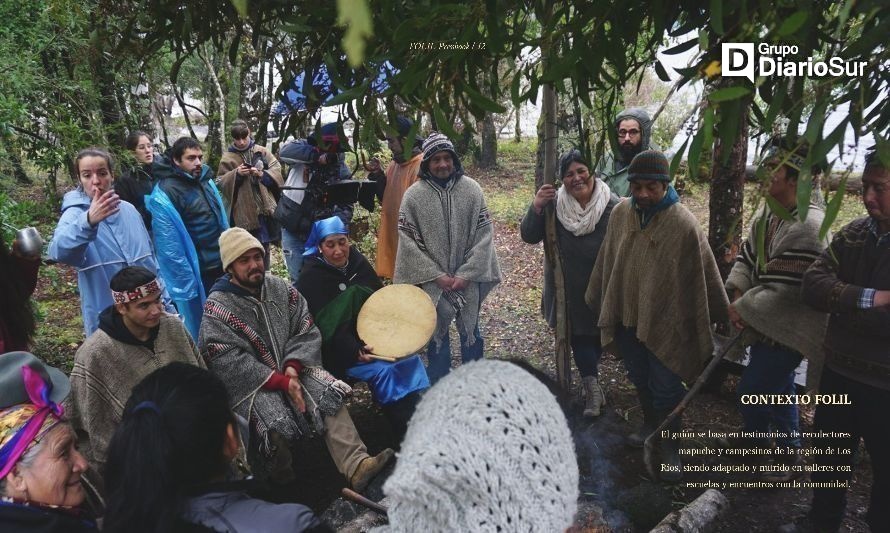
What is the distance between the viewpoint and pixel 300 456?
418 centimetres

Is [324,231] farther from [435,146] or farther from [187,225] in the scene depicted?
[187,225]

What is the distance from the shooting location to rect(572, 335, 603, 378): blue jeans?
4512 mm

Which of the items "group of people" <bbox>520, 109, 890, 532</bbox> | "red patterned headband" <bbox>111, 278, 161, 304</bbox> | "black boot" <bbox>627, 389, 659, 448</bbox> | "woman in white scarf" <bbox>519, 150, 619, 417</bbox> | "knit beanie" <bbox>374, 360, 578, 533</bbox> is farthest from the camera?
"woman in white scarf" <bbox>519, 150, 619, 417</bbox>

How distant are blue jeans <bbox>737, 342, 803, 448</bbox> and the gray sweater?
1.12 m

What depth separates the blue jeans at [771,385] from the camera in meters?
3.36

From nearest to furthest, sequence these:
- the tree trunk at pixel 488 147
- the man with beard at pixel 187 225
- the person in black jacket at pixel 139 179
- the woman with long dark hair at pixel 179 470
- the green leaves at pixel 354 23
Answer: the green leaves at pixel 354 23 < the woman with long dark hair at pixel 179 470 < the man with beard at pixel 187 225 < the person in black jacket at pixel 139 179 < the tree trunk at pixel 488 147

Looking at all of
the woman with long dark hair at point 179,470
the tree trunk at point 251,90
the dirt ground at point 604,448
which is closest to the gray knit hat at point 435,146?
the dirt ground at point 604,448

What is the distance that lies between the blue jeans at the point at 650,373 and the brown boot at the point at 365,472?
1.68 m

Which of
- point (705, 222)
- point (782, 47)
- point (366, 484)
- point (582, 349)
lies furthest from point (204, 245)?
point (705, 222)

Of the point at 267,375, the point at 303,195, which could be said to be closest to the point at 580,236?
the point at 267,375

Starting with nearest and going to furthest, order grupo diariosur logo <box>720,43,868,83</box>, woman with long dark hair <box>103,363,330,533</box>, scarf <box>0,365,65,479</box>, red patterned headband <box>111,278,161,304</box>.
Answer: grupo diariosur logo <box>720,43,868,83</box> < woman with long dark hair <box>103,363,330,533</box> < scarf <box>0,365,65,479</box> < red patterned headband <box>111,278,161,304</box>

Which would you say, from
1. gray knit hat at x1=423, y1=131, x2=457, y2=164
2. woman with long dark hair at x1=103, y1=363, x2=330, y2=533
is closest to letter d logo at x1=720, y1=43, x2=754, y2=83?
woman with long dark hair at x1=103, y1=363, x2=330, y2=533

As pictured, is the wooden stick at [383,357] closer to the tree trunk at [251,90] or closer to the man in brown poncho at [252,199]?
the man in brown poncho at [252,199]

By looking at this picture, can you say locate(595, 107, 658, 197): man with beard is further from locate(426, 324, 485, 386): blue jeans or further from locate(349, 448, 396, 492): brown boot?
locate(349, 448, 396, 492): brown boot
